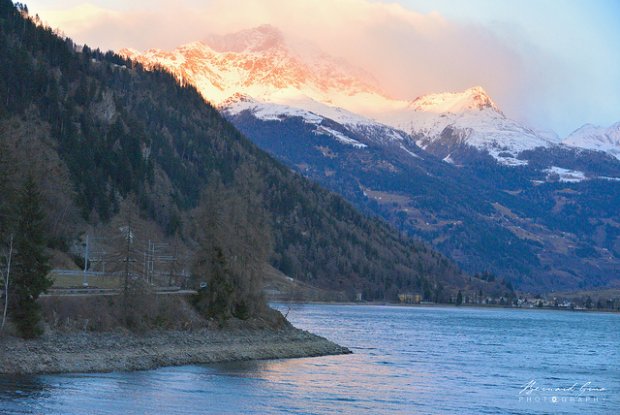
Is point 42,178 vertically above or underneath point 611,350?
above

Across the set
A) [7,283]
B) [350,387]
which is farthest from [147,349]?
[350,387]

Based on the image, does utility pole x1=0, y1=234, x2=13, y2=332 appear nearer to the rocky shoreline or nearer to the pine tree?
the pine tree

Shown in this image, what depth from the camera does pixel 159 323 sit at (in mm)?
95750

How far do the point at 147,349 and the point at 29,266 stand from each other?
13.4 m

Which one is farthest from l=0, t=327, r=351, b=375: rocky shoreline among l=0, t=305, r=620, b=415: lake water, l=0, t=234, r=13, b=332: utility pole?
l=0, t=305, r=620, b=415: lake water

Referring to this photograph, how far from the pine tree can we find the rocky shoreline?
187 centimetres

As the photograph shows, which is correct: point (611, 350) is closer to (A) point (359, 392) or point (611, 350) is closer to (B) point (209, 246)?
(B) point (209, 246)

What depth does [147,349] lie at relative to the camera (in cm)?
8969

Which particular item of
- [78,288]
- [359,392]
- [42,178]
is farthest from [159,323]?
[42,178]

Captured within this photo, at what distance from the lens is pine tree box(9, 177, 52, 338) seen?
79562 mm

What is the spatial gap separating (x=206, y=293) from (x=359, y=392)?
29.7m

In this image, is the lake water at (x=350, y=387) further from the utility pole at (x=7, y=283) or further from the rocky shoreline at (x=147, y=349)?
the utility pole at (x=7, y=283)

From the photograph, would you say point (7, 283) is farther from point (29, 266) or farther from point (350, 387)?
point (350, 387)

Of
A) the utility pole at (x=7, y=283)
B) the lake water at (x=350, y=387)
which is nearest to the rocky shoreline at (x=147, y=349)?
the utility pole at (x=7, y=283)
